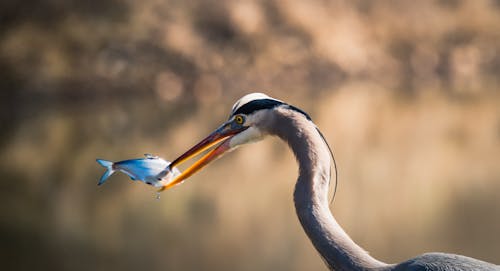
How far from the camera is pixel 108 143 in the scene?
14820mm

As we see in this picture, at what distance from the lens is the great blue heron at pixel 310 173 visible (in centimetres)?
284

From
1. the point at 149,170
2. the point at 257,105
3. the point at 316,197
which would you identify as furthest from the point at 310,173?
the point at 149,170

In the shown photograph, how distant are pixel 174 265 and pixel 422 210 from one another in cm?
316

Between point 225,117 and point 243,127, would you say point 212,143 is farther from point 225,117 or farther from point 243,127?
point 225,117

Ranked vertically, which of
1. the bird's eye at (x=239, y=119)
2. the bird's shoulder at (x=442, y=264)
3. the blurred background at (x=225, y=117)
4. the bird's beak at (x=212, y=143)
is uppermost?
the blurred background at (x=225, y=117)

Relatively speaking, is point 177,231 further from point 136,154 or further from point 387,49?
point 387,49

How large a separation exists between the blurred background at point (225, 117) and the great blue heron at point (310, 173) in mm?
5445

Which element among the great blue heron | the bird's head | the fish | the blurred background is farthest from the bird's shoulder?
the blurred background

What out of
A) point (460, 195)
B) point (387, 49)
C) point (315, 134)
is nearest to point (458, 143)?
point (460, 195)

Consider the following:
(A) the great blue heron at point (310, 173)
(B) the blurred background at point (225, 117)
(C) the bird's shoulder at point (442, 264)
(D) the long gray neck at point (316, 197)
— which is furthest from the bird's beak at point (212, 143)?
(B) the blurred background at point (225, 117)

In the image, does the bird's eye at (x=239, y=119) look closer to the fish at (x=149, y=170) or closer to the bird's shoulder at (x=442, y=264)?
the fish at (x=149, y=170)

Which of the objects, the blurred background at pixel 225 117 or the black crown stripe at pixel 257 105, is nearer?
the black crown stripe at pixel 257 105

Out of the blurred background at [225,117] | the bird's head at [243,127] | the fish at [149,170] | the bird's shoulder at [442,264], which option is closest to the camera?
the bird's shoulder at [442,264]

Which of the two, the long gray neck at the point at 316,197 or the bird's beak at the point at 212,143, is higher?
the bird's beak at the point at 212,143
